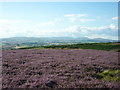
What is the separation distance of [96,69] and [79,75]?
2465 millimetres

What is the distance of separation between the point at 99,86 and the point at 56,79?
2286mm

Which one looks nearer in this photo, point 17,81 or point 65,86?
point 65,86

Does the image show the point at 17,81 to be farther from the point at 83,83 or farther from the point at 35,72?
the point at 83,83

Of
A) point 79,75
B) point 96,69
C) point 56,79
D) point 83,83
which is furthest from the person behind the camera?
point 96,69

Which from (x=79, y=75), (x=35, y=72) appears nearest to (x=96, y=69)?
(x=79, y=75)

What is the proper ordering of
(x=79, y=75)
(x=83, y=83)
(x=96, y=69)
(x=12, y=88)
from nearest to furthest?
(x=12, y=88)
(x=83, y=83)
(x=79, y=75)
(x=96, y=69)

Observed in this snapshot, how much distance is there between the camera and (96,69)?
10484 millimetres

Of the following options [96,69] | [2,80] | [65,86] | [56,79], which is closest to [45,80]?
[56,79]

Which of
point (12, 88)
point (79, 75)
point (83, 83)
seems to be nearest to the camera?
point (12, 88)

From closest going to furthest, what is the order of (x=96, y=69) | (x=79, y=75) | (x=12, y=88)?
(x=12, y=88)
(x=79, y=75)
(x=96, y=69)

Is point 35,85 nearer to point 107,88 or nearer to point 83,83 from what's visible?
point 83,83

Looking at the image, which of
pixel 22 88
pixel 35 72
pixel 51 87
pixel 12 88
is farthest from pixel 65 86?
pixel 35 72

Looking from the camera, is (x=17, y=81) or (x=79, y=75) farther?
(x=79, y=75)

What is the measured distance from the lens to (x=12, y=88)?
638 centimetres
